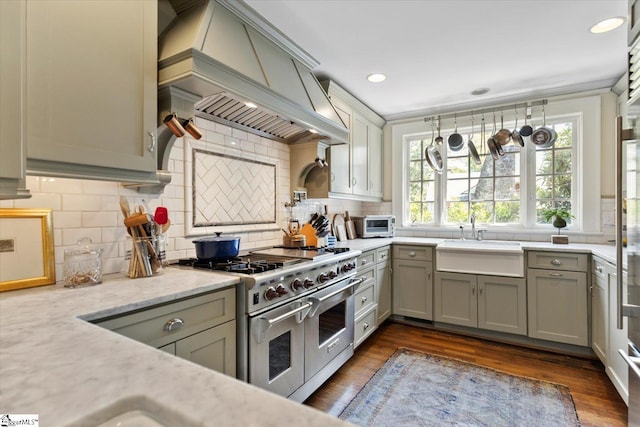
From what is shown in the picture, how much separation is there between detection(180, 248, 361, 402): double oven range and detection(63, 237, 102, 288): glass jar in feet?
1.54

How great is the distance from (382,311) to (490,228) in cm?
158

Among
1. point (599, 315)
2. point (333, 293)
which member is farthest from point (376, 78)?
point (599, 315)

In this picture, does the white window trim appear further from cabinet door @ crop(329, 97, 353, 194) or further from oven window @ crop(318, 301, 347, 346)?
oven window @ crop(318, 301, 347, 346)

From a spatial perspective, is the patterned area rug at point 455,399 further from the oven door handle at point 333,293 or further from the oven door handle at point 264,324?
the oven door handle at point 264,324

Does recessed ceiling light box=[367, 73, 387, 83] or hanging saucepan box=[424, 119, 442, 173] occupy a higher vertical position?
recessed ceiling light box=[367, 73, 387, 83]

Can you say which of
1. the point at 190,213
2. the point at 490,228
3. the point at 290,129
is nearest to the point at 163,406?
the point at 190,213

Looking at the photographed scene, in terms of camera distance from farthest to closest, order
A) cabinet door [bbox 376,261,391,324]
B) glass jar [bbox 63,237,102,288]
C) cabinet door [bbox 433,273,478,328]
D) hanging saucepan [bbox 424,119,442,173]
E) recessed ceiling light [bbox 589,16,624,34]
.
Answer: hanging saucepan [bbox 424,119,442,173]
cabinet door [bbox 376,261,391,324]
cabinet door [bbox 433,273,478,328]
recessed ceiling light [bbox 589,16,624,34]
glass jar [bbox 63,237,102,288]

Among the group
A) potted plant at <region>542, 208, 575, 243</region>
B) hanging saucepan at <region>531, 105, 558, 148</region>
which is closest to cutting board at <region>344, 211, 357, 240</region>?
potted plant at <region>542, 208, 575, 243</region>

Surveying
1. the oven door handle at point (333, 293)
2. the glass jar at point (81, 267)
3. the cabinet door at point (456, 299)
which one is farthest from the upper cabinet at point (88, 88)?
the cabinet door at point (456, 299)

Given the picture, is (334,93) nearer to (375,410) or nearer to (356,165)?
(356,165)

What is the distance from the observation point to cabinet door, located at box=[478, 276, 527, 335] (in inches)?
115

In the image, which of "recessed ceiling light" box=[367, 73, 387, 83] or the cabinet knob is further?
"recessed ceiling light" box=[367, 73, 387, 83]

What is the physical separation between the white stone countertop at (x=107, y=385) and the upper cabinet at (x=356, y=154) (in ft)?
7.56

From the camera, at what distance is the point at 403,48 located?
238 cm
